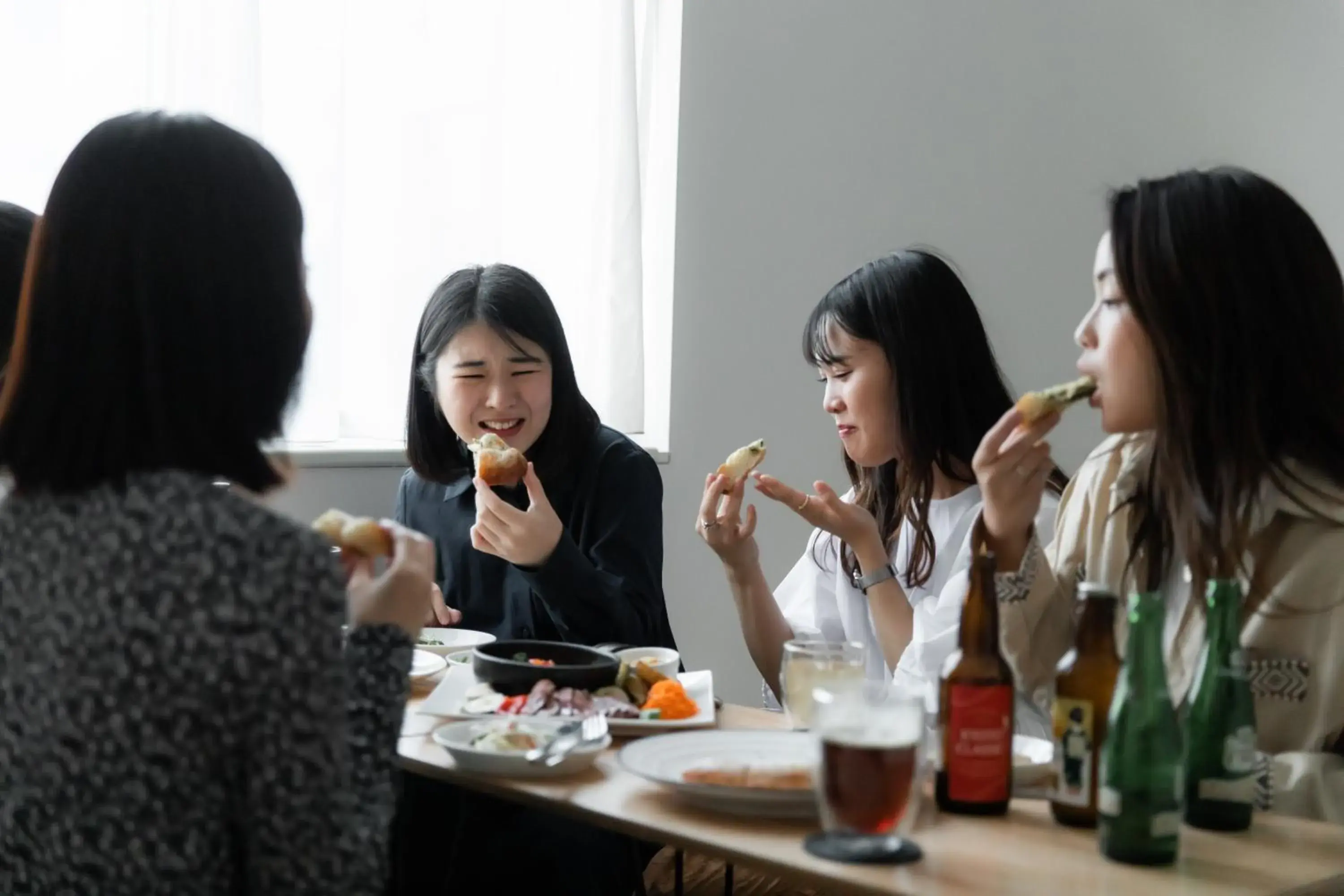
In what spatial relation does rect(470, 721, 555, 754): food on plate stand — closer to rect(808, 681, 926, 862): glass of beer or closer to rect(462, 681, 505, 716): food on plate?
rect(462, 681, 505, 716): food on plate

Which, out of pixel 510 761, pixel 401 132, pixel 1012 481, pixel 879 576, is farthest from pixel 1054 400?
pixel 401 132

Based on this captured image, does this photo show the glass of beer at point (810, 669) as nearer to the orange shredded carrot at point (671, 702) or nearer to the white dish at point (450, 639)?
the orange shredded carrot at point (671, 702)

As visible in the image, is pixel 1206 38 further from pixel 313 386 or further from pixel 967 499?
pixel 313 386

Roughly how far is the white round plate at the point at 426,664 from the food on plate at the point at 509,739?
363 mm

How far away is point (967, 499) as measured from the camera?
7.59 ft

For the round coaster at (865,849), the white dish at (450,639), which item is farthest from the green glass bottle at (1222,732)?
the white dish at (450,639)

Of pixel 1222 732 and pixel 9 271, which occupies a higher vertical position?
pixel 9 271

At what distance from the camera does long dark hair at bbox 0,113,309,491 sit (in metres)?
1.14

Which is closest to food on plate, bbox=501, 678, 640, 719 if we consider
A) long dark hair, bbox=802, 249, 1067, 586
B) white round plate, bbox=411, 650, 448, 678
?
white round plate, bbox=411, 650, 448, 678

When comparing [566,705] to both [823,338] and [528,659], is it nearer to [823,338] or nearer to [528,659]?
[528,659]

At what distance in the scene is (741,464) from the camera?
2.40 metres

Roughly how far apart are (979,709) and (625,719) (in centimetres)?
45

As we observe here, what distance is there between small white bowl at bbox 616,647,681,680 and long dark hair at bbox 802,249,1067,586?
58 centimetres

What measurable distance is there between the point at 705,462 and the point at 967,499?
114cm
